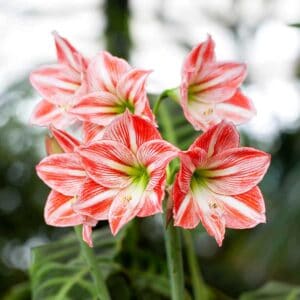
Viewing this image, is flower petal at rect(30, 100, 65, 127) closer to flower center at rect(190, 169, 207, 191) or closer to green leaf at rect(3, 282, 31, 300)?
flower center at rect(190, 169, 207, 191)

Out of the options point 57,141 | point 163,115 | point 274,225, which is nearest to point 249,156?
point 57,141

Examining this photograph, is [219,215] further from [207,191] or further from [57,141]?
[57,141]


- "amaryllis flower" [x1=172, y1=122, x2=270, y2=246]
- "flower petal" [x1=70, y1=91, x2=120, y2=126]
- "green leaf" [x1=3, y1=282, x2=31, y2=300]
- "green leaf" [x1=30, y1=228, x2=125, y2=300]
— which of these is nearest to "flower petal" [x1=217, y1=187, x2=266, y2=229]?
"amaryllis flower" [x1=172, y1=122, x2=270, y2=246]

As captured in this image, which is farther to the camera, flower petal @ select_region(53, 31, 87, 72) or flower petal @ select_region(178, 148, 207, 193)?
flower petal @ select_region(53, 31, 87, 72)

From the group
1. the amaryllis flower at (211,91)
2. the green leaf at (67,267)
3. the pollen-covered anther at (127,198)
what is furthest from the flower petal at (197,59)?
the green leaf at (67,267)

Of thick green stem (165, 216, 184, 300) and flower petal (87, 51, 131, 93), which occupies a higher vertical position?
flower petal (87, 51, 131, 93)

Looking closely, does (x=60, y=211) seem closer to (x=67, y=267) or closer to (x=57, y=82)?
(x=57, y=82)

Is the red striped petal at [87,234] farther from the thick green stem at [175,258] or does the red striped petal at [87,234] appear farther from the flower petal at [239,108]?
the flower petal at [239,108]
